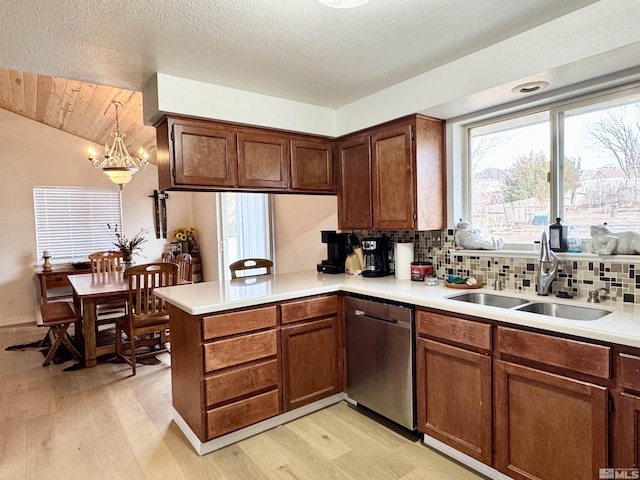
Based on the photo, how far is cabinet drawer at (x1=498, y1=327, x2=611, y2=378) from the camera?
150 centimetres

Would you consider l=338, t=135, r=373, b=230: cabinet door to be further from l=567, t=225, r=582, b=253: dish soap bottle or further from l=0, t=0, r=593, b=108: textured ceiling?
l=567, t=225, r=582, b=253: dish soap bottle

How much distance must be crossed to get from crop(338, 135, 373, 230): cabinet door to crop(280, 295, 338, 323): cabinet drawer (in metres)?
0.71

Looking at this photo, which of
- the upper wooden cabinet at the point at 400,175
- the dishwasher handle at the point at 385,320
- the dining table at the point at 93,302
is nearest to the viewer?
the dishwasher handle at the point at 385,320

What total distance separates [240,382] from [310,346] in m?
0.52

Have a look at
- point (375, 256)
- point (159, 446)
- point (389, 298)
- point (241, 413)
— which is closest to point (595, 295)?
point (389, 298)

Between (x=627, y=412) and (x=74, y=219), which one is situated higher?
(x=74, y=219)

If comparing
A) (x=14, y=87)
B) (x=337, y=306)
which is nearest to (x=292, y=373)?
(x=337, y=306)

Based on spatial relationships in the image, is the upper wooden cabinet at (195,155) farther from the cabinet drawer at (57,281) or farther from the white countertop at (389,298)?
the cabinet drawer at (57,281)

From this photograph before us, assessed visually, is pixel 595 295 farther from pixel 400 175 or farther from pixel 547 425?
pixel 400 175

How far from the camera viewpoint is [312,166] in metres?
3.16

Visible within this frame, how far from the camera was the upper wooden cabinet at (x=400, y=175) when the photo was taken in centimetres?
266

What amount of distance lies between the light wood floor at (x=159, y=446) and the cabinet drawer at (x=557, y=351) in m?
0.76

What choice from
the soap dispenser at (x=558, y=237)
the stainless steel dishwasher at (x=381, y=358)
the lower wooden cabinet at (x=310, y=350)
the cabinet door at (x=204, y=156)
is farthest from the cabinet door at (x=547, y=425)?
the cabinet door at (x=204, y=156)

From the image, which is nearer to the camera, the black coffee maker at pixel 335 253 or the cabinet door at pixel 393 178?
the cabinet door at pixel 393 178
